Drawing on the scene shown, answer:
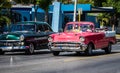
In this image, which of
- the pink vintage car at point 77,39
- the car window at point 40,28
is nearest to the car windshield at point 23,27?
the car window at point 40,28

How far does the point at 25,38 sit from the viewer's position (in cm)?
2158

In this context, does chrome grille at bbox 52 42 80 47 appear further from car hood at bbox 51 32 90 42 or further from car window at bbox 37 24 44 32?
car window at bbox 37 24 44 32

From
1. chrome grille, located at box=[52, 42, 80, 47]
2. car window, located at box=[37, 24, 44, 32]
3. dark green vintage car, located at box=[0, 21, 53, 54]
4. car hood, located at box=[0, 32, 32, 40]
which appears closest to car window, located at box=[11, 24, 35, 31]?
dark green vintage car, located at box=[0, 21, 53, 54]

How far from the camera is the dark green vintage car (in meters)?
21.6

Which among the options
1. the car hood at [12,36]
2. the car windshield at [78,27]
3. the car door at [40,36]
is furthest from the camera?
the car door at [40,36]

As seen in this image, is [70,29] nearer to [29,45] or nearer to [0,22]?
[29,45]

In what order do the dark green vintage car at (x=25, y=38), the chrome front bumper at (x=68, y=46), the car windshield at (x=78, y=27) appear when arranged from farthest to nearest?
the car windshield at (x=78, y=27) < the dark green vintage car at (x=25, y=38) < the chrome front bumper at (x=68, y=46)

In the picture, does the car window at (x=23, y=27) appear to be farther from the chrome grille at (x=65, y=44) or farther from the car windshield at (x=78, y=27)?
the chrome grille at (x=65, y=44)

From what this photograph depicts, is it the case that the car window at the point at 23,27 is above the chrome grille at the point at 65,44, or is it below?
above

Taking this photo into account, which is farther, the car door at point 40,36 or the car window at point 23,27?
the car window at point 23,27

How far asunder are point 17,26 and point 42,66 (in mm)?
8045

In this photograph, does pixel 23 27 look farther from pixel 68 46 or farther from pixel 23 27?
pixel 68 46

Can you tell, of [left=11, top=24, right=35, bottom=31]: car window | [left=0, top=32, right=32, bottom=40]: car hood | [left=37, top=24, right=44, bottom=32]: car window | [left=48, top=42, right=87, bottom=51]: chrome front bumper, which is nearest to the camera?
[left=48, top=42, right=87, bottom=51]: chrome front bumper

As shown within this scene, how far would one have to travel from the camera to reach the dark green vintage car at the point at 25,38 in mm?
21578
